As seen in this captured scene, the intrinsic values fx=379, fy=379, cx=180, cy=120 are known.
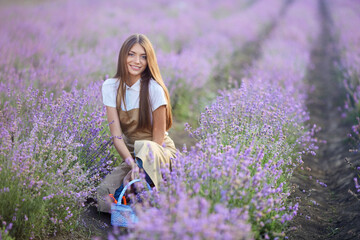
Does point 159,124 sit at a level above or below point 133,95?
below

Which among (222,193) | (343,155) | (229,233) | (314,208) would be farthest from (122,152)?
(343,155)

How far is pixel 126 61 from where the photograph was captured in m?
2.89

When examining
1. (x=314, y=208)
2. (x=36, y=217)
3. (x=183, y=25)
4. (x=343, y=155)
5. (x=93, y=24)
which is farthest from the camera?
(x=183, y=25)

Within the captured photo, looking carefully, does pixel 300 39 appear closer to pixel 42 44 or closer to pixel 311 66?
pixel 311 66

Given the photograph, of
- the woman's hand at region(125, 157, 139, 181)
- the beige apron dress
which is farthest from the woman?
the woman's hand at region(125, 157, 139, 181)

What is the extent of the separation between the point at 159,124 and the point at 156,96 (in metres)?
0.21

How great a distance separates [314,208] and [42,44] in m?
4.60

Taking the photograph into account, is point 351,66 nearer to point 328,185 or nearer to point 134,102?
point 328,185

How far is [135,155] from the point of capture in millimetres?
2607

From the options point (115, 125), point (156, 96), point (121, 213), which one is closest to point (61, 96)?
point (115, 125)

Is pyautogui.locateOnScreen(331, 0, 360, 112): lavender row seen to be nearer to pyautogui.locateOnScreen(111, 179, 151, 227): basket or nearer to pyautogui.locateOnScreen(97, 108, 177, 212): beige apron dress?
pyautogui.locateOnScreen(97, 108, 177, 212): beige apron dress

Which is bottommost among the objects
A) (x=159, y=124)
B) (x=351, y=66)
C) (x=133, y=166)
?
(x=133, y=166)

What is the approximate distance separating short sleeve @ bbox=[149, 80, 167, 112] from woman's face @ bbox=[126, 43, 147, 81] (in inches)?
5.9

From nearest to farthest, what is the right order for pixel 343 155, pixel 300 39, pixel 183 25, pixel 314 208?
pixel 314 208 < pixel 343 155 < pixel 183 25 < pixel 300 39
